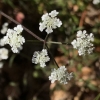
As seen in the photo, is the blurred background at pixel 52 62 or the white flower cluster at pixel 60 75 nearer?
the white flower cluster at pixel 60 75

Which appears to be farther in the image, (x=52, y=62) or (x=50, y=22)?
(x=52, y=62)

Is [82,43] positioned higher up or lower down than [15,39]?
lower down

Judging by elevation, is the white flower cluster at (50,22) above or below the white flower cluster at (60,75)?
above

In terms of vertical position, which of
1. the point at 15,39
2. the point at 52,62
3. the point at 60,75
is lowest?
the point at 60,75

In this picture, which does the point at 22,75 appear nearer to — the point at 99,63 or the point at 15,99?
the point at 15,99

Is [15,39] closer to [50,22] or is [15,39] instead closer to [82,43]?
[50,22]

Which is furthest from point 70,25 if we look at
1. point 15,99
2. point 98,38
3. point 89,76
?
point 15,99

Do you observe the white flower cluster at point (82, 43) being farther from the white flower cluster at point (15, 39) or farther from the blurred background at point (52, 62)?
the blurred background at point (52, 62)

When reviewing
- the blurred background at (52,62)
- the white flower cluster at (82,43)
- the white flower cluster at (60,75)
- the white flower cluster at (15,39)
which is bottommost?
the white flower cluster at (60,75)

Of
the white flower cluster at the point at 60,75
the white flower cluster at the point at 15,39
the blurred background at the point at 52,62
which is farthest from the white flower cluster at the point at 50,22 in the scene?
the blurred background at the point at 52,62

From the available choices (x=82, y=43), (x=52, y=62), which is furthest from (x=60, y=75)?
(x=52, y=62)
